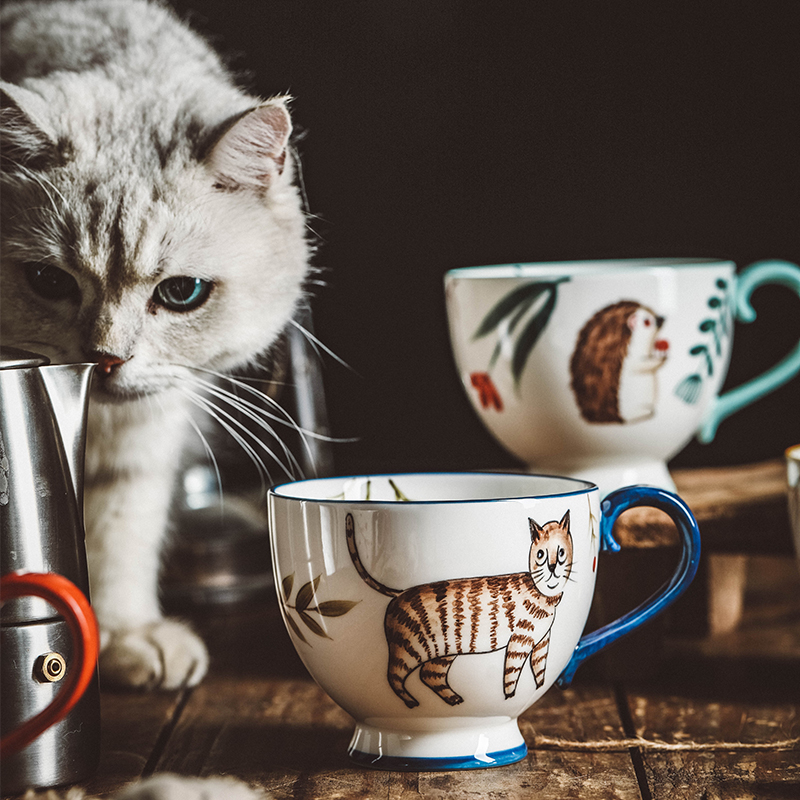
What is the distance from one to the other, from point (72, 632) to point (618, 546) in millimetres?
273

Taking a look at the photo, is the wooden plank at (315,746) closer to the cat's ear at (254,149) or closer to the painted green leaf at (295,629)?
the painted green leaf at (295,629)

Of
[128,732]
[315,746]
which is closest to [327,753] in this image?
[315,746]

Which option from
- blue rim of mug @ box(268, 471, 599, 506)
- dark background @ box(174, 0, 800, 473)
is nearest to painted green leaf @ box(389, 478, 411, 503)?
blue rim of mug @ box(268, 471, 599, 506)

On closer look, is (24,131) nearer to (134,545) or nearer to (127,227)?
(127,227)

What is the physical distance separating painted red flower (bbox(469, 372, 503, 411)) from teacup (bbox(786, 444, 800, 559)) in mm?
183

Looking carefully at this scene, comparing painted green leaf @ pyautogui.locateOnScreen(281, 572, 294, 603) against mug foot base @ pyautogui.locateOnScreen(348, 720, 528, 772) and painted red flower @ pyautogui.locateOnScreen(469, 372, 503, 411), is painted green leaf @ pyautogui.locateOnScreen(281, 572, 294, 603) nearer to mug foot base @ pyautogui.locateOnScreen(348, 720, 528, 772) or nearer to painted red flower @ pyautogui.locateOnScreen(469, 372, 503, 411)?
mug foot base @ pyautogui.locateOnScreen(348, 720, 528, 772)

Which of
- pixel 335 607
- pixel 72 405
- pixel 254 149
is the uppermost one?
pixel 254 149

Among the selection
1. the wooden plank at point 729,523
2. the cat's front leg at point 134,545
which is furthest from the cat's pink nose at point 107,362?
the wooden plank at point 729,523

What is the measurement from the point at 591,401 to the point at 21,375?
347 mm

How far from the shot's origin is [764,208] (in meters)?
0.88

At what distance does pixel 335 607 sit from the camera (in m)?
0.47

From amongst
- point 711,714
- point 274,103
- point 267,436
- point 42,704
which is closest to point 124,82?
point 274,103

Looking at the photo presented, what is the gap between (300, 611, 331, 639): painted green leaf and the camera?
0.48m

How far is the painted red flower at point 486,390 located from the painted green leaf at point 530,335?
20 mm
